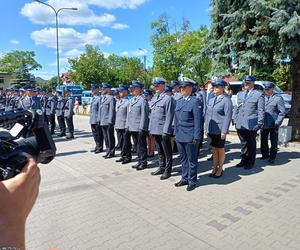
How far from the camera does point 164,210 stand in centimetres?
420

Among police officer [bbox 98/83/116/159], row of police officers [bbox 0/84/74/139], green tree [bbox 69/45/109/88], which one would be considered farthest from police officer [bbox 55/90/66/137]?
green tree [bbox 69/45/109/88]

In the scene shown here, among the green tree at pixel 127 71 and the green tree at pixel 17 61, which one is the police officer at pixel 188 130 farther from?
the green tree at pixel 17 61

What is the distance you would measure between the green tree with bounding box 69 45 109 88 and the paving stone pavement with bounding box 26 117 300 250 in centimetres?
4295

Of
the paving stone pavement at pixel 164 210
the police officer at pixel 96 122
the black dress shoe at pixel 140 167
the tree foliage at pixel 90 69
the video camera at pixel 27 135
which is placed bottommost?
the paving stone pavement at pixel 164 210

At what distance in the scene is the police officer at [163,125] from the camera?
5727 millimetres

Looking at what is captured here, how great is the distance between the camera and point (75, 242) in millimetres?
3340

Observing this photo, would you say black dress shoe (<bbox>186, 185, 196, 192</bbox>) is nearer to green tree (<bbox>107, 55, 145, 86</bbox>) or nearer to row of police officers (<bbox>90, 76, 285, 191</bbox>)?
row of police officers (<bbox>90, 76, 285, 191</bbox>)

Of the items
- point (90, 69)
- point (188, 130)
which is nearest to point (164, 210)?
point (188, 130)

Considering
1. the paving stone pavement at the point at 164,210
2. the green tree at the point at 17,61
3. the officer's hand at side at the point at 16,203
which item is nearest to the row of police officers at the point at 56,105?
the paving stone pavement at the point at 164,210

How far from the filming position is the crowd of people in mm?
5184

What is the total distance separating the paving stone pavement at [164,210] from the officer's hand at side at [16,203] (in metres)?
2.34

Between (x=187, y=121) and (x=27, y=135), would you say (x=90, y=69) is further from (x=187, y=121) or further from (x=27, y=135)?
(x=27, y=135)

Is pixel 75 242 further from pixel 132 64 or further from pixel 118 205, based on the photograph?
pixel 132 64

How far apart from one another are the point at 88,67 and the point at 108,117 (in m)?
41.9
